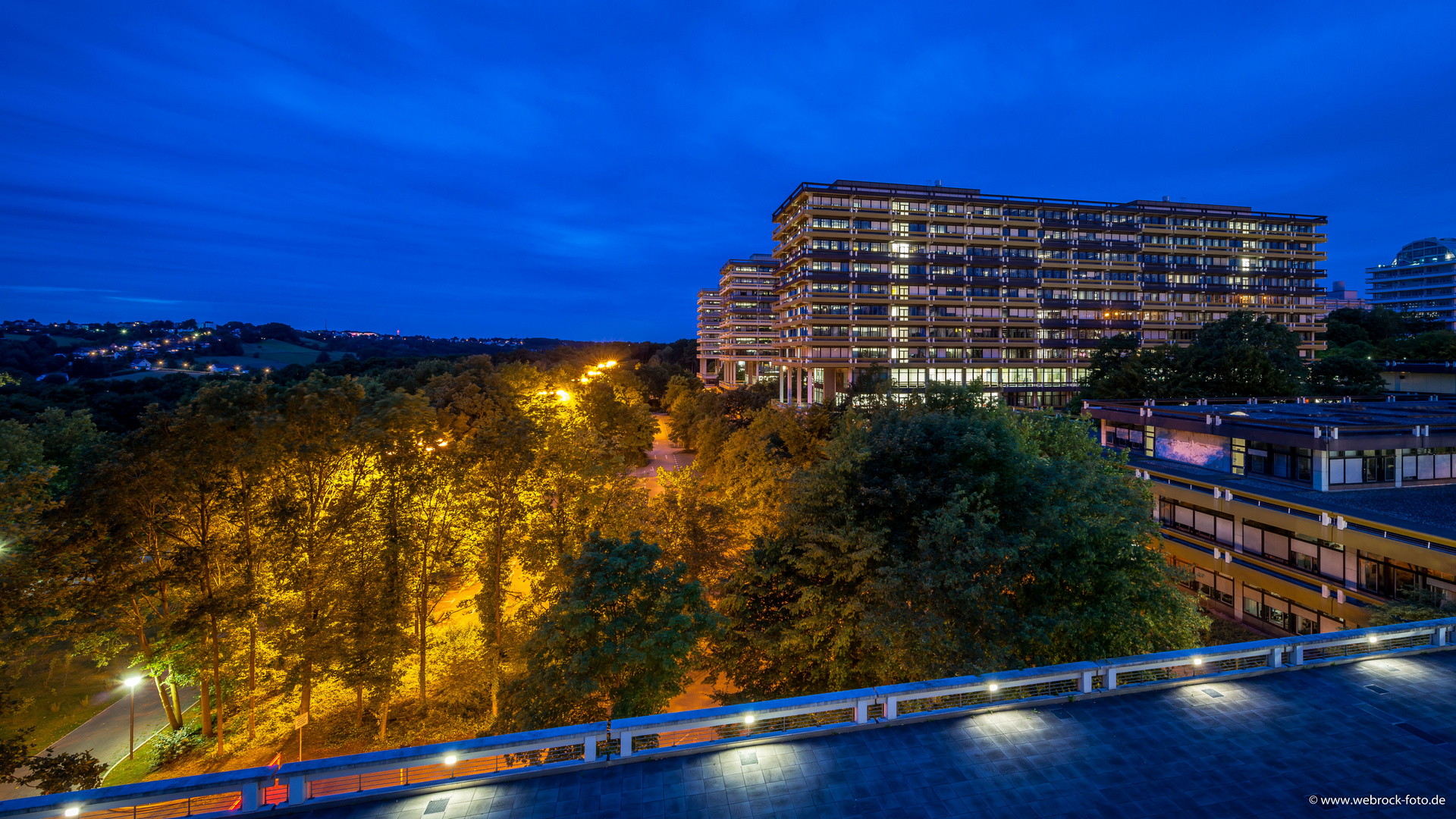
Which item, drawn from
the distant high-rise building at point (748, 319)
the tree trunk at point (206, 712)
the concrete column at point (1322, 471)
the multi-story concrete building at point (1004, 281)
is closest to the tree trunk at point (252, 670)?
the tree trunk at point (206, 712)

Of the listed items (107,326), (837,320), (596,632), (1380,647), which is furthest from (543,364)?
(107,326)

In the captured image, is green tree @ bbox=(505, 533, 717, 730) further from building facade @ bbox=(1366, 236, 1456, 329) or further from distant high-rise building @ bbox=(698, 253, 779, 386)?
building facade @ bbox=(1366, 236, 1456, 329)

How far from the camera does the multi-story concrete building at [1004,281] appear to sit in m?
71.5

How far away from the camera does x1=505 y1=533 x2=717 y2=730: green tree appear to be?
41.3ft

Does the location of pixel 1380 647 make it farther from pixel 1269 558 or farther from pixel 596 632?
pixel 1269 558

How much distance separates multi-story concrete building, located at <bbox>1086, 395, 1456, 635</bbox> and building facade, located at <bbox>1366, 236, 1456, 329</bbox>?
6629 inches

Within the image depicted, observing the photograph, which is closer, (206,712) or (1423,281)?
(206,712)

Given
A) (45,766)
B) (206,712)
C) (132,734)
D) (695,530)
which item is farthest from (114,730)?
(695,530)

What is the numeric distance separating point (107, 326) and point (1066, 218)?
8242 inches

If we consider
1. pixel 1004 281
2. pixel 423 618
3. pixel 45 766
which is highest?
pixel 1004 281

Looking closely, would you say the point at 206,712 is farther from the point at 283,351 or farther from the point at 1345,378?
the point at 283,351

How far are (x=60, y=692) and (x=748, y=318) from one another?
10822 cm

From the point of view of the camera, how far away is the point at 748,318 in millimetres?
122688

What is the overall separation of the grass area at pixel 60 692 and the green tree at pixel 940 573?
25966 millimetres
